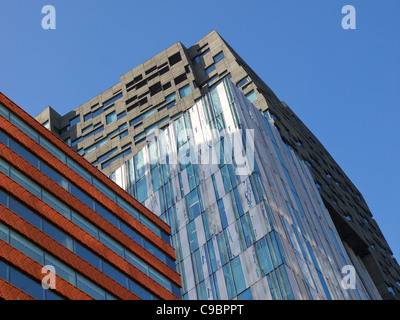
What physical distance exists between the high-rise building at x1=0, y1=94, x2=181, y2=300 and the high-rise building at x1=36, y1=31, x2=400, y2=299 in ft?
118

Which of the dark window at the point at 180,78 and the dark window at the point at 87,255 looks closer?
the dark window at the point at 87,255

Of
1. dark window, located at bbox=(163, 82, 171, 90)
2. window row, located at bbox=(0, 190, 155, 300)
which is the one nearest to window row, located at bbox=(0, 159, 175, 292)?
window row, located at bbox=(0, 190, 155, 300)

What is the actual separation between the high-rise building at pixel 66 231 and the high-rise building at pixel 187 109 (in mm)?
35859

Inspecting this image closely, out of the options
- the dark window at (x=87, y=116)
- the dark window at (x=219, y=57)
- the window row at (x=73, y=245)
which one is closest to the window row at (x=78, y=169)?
the window row at (x=73, y=245)

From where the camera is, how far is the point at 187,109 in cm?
8531

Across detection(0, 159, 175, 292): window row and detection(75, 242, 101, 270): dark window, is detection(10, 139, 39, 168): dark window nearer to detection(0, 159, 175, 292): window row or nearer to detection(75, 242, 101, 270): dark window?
detection(0, 159, 175, 292): window row

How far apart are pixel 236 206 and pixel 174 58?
44.8 m

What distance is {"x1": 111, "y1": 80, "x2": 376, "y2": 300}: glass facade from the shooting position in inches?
1943

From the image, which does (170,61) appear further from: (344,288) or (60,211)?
(60,211)

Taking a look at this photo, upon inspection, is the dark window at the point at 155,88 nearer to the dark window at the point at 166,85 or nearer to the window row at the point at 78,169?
the dark window at the point at 166,85

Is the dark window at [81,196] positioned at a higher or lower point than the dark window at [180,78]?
lower

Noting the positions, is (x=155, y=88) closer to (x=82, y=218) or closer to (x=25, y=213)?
(x=82, y=218)

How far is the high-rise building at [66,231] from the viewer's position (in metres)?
34.4

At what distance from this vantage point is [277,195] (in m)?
55.7
